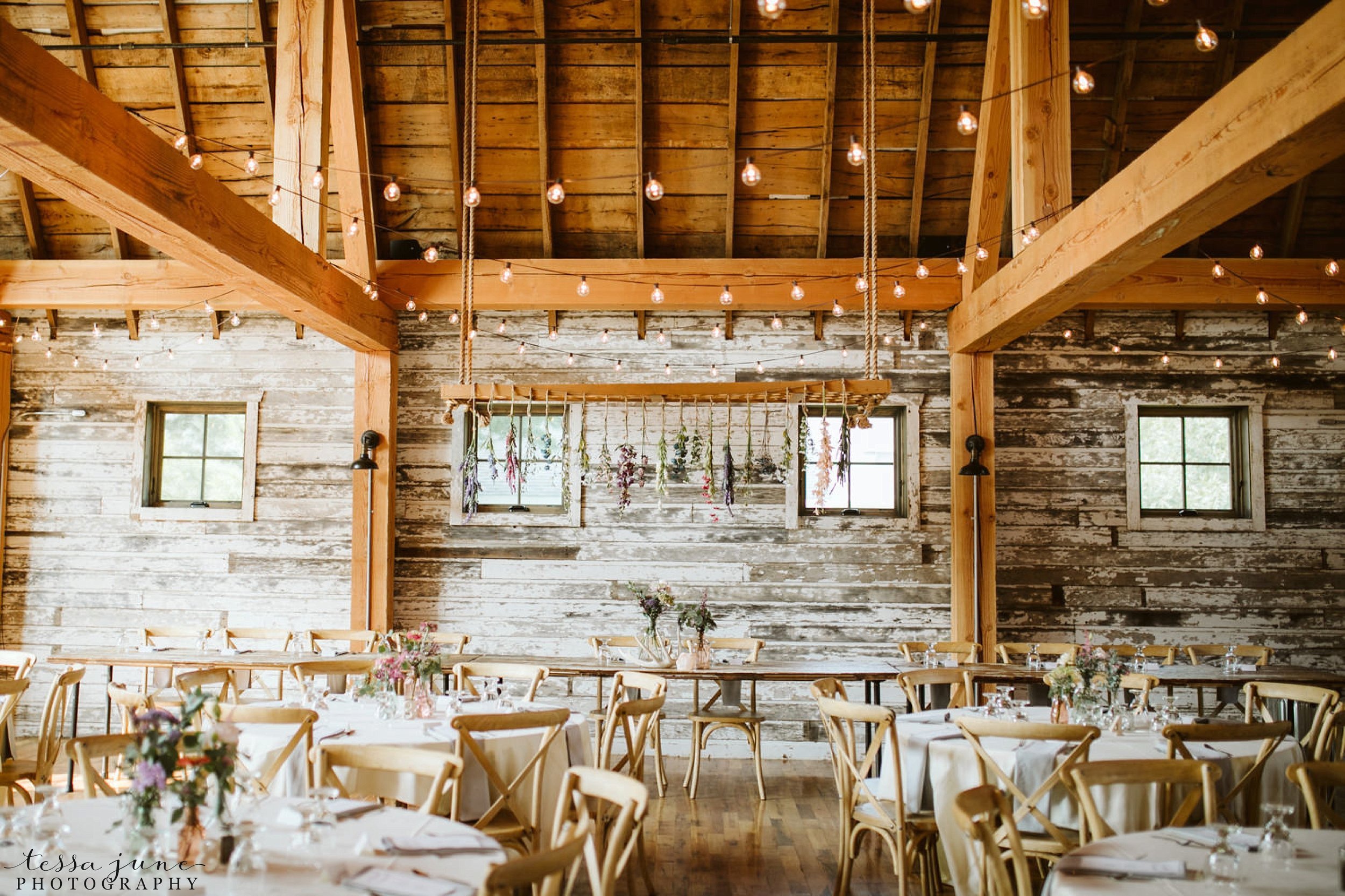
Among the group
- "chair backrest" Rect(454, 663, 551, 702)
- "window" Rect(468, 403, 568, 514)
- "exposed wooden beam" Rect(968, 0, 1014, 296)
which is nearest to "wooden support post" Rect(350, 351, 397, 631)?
"window" Rect(468, 403, 568, 514)

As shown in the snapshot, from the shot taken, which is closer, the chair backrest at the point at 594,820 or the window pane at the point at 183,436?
the chair backrest at the point at 594,820

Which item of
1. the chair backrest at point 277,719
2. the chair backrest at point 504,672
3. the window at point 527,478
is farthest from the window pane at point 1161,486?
the chair backrest at point 277,719

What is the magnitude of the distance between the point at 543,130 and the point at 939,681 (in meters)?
5.01

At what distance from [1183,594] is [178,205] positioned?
7.81 metres

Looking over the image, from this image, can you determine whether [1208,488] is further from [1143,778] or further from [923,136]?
[1143,778]

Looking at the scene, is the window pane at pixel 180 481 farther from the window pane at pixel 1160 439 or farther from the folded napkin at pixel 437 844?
the window pane at pixel 1160 439

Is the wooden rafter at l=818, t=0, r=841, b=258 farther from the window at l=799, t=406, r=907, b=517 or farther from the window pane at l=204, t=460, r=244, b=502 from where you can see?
the window pane at l=204, t=460, r=244, b=502

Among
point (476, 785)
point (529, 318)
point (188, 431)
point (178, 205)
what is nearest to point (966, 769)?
point (476, 785)

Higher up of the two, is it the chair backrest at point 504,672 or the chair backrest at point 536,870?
the chair backrest at point 536,870

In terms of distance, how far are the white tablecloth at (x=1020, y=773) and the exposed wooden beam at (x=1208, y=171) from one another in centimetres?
235

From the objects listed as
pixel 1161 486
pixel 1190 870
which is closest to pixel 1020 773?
pixel 1190 870

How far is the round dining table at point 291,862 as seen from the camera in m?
2.52

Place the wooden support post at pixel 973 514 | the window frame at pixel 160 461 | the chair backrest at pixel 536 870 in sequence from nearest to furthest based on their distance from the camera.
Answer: the chair backrest at pixel 536 870 → the wooden support post at pixel 973 514 → the window frame at pixel 160 461

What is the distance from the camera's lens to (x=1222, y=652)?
304 inches
